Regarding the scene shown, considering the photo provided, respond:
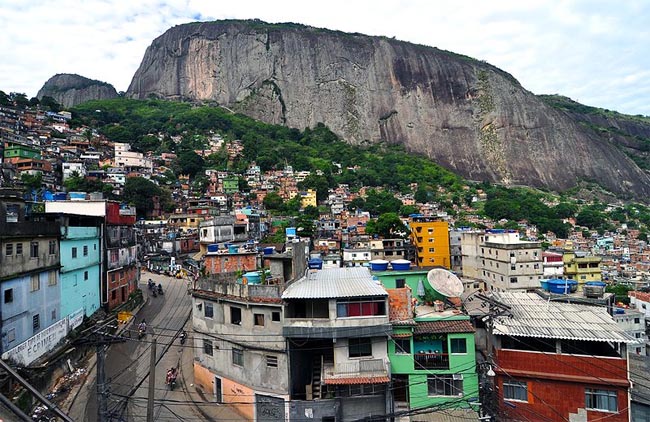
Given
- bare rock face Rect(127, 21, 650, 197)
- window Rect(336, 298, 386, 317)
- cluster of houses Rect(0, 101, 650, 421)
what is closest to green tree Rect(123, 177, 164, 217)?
cluster of houses Rect(0, 101, 650, 421)

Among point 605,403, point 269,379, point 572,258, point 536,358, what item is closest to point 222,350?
point 269,379

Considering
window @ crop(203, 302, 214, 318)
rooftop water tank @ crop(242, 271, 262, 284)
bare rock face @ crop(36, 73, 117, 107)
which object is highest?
bare rock face @ crop(36, 73, 117, 107)

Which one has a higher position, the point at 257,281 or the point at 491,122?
the point at 491,122

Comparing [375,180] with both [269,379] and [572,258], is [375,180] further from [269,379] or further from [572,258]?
[269,379]

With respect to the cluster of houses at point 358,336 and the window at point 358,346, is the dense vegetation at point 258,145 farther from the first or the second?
the window at point 358,346

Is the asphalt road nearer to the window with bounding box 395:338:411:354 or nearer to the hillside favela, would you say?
the hillside favela

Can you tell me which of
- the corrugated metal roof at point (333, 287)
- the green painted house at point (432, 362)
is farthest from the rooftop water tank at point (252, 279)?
the green painted house at point (432, 362)
